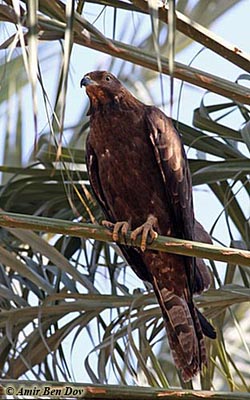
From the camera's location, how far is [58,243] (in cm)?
326

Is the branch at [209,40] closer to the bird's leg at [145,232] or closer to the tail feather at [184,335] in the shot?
the bird's leg at [145,232]

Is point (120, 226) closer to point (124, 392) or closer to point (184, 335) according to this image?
point (184, 335)

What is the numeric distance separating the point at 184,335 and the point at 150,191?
511 millimetres

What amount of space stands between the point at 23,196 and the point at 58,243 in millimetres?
206

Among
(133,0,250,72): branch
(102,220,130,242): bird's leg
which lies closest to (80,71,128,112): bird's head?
(102,220,130,242): bird's leg

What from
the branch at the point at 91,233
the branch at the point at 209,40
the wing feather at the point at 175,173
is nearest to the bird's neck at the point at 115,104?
the wing feather at the point at 175,173

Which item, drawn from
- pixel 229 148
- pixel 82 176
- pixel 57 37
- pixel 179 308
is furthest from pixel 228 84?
pixel 82 176

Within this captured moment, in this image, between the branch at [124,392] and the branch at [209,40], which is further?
the branch at [209,40]

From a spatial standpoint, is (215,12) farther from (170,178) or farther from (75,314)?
(75,314)

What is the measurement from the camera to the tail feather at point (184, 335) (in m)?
2.69

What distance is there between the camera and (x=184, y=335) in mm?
2775

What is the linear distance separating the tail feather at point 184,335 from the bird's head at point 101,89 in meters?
0.69

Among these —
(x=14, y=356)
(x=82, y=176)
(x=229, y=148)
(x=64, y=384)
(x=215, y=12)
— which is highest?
(x=215, y=12)

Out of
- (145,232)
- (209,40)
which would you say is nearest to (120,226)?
(145,232)
